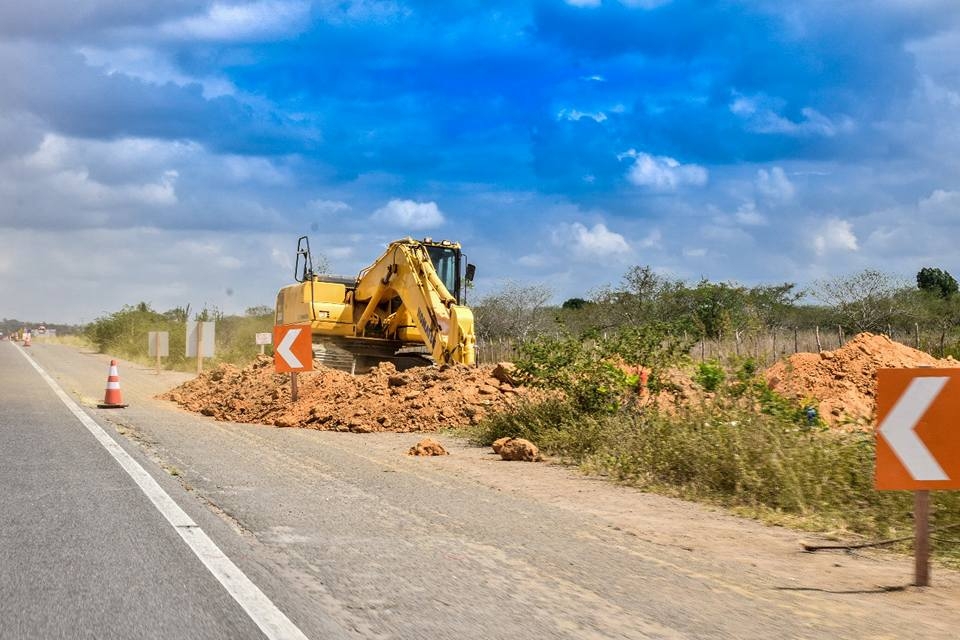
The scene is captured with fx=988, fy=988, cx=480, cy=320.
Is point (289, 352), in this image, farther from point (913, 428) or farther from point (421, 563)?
point (913, 428)

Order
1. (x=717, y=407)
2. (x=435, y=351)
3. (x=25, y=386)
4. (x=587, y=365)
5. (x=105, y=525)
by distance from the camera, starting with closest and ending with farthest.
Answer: (x=105, y=525) < (x=717, y=407) < (x=587, y=365) < (x=435, y=351) < (x=25, y=386)

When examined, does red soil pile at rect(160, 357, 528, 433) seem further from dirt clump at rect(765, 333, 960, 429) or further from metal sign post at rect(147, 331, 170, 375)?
metal sign post at rect(147, 331, 170, 375)

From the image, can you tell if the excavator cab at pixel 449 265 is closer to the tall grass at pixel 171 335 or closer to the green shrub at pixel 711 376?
the green shrub at pixel 711 376

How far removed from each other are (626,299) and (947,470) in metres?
50.4

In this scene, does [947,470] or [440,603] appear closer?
[440,603]

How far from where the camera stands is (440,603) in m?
5.40

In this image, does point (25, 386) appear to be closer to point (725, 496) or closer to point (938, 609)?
point (725, 496)

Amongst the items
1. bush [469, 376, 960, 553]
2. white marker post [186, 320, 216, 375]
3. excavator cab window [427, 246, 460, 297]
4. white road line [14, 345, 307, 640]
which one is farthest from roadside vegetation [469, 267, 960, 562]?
white marker post [186, 320, 216, 375]

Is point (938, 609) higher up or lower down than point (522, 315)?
lower down

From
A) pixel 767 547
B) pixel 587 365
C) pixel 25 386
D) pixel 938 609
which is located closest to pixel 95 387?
pixel 25 386

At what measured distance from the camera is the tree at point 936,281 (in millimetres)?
63162

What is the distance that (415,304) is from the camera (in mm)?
20562

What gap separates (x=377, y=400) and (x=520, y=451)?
542cm

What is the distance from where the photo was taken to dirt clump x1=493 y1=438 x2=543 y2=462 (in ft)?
41.3
